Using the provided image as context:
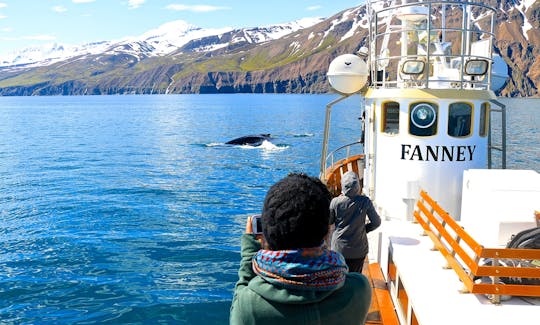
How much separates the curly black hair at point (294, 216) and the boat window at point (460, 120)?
32.4 ft

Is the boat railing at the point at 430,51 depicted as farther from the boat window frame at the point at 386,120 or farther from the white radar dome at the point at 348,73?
the boat window frame at the point at 386,120

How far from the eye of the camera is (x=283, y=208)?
310cm

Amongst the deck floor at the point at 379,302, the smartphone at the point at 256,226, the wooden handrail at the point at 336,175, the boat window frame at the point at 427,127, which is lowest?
the deck floor at the point at 379,302

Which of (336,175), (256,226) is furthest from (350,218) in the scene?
(336,175)

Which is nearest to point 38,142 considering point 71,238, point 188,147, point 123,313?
point 188,147

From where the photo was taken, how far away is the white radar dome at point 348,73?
45.9 feet

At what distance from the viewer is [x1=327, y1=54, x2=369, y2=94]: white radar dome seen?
13992mm

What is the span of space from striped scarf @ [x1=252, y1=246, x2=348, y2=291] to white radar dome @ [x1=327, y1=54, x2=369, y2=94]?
1142 cm

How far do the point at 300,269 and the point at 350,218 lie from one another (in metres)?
5.02

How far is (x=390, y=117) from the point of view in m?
12.8

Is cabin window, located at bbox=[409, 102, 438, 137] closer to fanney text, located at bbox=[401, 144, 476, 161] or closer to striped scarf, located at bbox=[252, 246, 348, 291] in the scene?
fanney text, located at bbox=[401, 144, 476, 161]

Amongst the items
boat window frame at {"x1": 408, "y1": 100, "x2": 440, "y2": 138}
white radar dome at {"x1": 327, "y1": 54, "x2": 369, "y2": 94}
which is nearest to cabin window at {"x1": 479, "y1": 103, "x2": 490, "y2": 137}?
boat window frame at {"x1": 408, "y1": 100, "x2": 440, "y2": 138}

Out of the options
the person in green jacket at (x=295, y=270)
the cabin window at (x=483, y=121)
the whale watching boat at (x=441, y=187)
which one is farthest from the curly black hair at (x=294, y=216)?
the cabin window at (x=483, y=121)

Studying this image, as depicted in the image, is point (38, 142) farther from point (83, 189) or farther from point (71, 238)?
point (71, 238)
